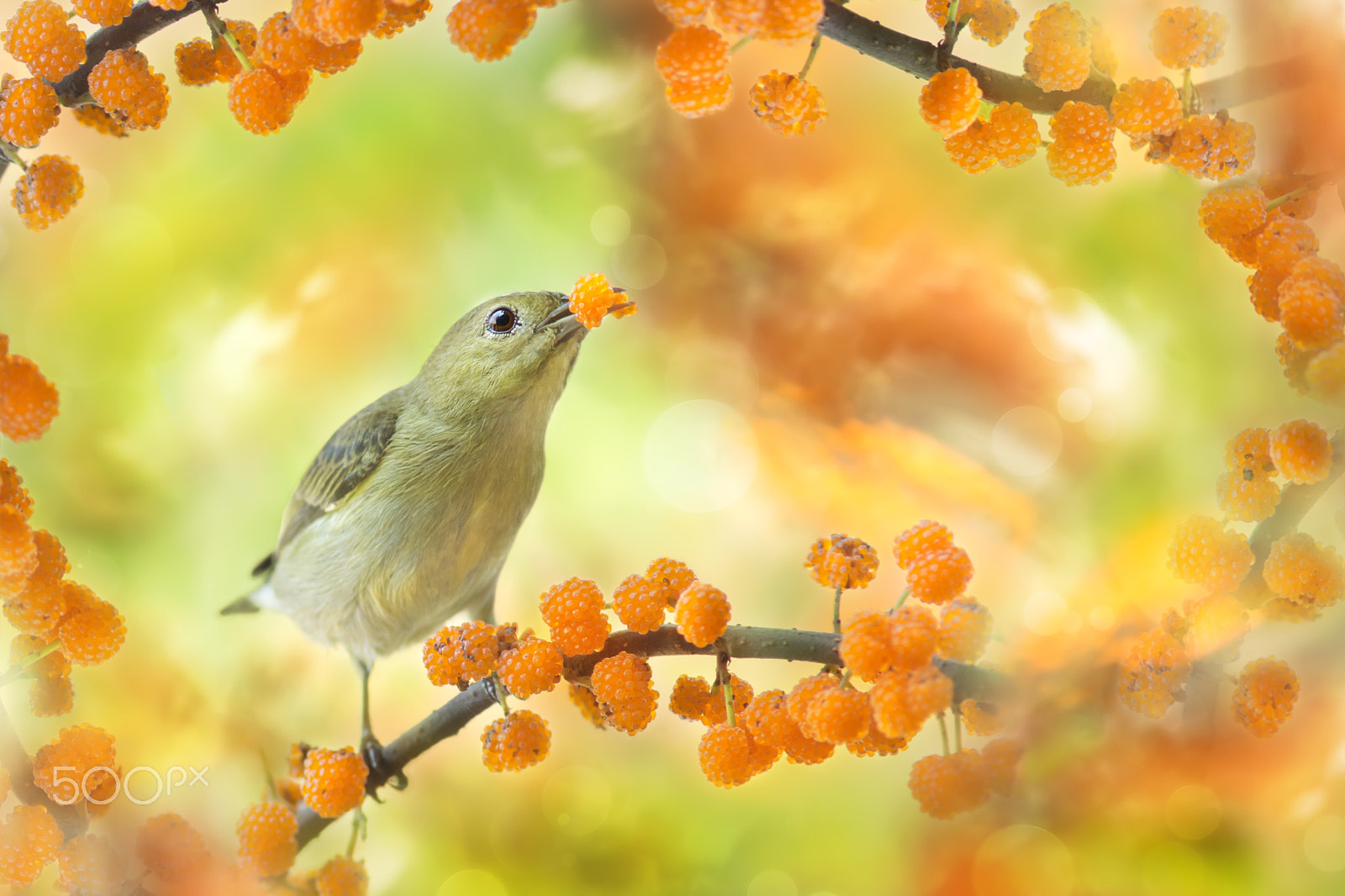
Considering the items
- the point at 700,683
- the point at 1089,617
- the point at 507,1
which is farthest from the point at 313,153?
the point at 1089,617

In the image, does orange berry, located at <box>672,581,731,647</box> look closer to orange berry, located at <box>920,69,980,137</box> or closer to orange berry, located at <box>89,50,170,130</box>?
orange berry, located at <box>920,69,980,137</box>

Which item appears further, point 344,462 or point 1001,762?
point 344,462

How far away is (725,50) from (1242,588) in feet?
0.95

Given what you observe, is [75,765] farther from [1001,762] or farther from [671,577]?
[1001,762]

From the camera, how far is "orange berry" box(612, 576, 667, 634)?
0.39 metres

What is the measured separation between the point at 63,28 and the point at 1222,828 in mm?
624

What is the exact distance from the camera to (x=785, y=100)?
0.35m

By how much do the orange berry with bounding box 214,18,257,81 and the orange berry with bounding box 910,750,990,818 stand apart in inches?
16.2

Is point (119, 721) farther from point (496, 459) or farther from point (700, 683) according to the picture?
point (700, 683)

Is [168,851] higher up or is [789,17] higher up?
[789,17]

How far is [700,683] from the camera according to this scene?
1.37ft

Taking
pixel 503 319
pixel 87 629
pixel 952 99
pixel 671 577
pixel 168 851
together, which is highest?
pixel 952 99

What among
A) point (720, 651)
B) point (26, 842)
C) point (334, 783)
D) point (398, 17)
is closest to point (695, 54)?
point (398, 17)

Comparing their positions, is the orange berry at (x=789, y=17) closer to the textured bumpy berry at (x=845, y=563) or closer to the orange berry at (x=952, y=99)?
the orange berry at (x=952, y=99)
